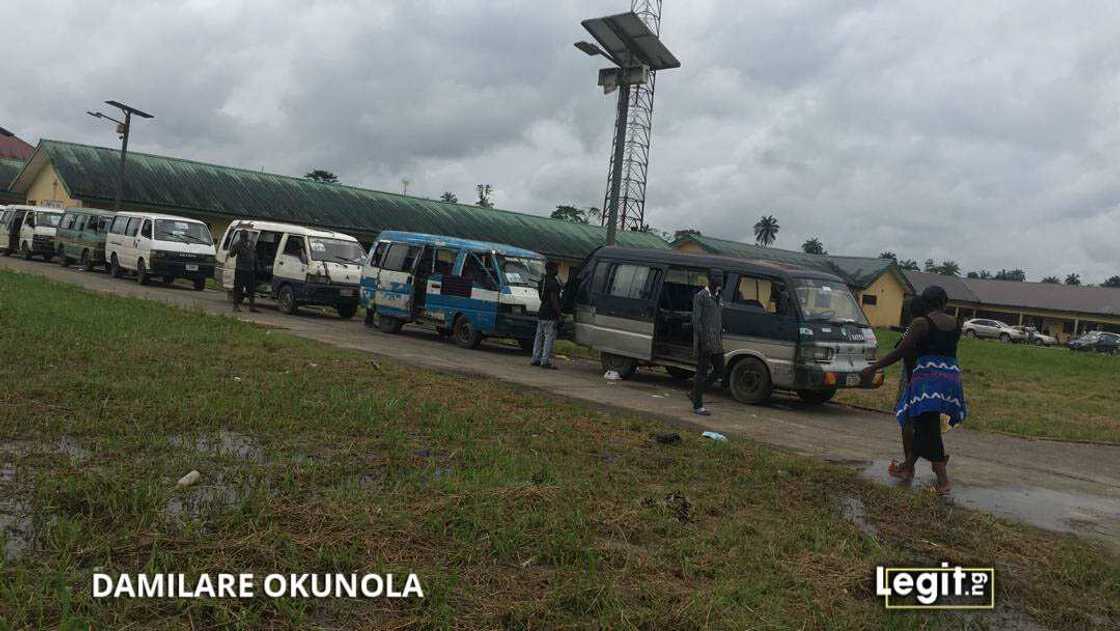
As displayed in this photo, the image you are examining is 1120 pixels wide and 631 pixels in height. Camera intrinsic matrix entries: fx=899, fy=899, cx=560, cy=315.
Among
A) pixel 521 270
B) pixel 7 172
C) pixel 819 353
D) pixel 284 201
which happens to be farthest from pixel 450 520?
pixel 7 172

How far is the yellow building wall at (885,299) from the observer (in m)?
57.3

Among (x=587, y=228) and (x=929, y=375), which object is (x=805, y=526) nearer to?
(x=929, y=375)

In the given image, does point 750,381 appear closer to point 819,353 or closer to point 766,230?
point 819,353

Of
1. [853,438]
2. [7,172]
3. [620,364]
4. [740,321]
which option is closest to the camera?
[853,438]

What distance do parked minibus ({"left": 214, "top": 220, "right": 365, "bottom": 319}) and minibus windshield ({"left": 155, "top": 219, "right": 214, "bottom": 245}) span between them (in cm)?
414

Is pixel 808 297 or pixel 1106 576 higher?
pixel 808 297

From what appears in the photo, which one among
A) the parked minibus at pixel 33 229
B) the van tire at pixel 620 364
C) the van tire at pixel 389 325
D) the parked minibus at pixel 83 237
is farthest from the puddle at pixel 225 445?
the parked minibus at pixel 33 229

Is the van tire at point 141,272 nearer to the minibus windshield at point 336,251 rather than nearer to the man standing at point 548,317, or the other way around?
the minibus windshield at point 336,251

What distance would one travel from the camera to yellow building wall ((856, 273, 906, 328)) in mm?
57312

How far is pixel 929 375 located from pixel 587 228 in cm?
4794

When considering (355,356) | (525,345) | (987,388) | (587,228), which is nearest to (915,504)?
(355,356)

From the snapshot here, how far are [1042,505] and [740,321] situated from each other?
5.80 meters

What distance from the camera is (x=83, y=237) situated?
2859cm

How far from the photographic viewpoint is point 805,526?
570 centimetres
